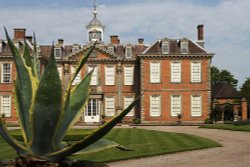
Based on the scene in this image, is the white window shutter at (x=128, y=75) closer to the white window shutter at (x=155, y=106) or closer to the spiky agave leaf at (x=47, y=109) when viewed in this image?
the white window shutter at (x=155, y=106)

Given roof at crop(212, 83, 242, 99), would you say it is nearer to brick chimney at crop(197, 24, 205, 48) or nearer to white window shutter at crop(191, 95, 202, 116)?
white window shutter at crop(191, 95, 202, 116)

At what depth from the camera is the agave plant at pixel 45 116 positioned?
329 centimetres

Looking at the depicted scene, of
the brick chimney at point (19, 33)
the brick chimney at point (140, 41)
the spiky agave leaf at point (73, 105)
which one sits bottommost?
the spiky agave leaf at point (73, 105)

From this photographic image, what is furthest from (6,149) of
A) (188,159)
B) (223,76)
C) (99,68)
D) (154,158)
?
(223,76)

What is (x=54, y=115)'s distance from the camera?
337 cm

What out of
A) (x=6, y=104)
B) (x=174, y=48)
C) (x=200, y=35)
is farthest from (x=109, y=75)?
(x=6, y=104)

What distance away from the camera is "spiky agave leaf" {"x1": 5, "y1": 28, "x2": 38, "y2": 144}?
12.1 feet

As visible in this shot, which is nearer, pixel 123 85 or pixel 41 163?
pixel 41 163

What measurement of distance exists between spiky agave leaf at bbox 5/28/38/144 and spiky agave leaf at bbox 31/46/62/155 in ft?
0.97

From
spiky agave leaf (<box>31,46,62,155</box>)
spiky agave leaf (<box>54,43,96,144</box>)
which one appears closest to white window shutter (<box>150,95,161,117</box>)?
spiky agave leaf (<box>54,43,96,144</box>)

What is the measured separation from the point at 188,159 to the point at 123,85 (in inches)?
1065

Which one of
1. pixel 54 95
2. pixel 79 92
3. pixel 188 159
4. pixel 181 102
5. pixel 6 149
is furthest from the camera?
pixel 181 102

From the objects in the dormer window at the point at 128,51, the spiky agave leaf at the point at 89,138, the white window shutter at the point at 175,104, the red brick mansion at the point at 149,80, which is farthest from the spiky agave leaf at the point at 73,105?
the dormer window at the point at 128,51

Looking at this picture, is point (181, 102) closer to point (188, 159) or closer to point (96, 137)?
point (188, 159)
